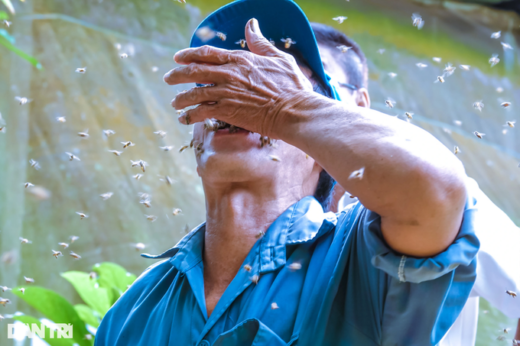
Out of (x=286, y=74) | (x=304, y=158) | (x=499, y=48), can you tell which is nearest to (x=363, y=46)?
(x=499, y=48)

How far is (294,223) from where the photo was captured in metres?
1.14

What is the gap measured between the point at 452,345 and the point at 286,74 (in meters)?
1.02

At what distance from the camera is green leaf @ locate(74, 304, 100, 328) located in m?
2.38

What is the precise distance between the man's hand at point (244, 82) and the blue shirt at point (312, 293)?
29 centimetres

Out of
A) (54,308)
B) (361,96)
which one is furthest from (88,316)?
(361,96)

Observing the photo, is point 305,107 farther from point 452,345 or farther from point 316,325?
point 452,345

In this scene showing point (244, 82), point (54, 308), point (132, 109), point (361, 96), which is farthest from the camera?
point (132, 109)

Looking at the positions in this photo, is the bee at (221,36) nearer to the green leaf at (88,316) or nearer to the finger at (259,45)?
the finger at (259,45)

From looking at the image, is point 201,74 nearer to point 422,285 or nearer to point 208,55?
point 208,55

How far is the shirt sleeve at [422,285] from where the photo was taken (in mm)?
729

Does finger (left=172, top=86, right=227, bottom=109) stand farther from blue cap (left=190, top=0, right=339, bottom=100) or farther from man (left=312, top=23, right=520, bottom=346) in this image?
man (left=312, top=23, right=520, bottom=346)

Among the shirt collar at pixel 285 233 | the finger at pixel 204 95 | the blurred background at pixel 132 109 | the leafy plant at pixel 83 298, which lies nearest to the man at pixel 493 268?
the shirt collar at pixel 285 233

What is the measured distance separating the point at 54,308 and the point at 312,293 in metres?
1.77

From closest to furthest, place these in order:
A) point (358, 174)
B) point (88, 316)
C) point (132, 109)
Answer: point (358, 174) < point (88, 316) < point (132, 109)
